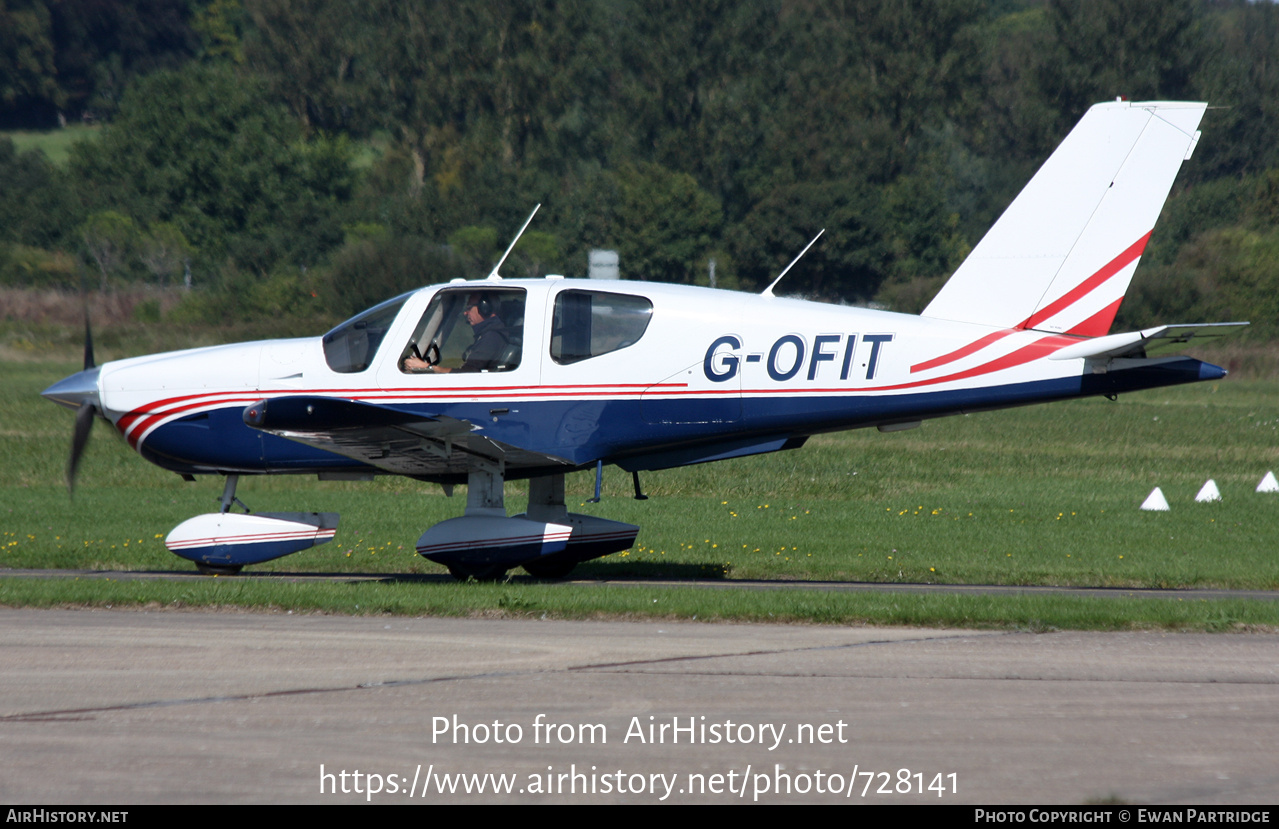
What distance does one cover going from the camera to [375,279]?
3766cm

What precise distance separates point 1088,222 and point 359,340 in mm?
6020

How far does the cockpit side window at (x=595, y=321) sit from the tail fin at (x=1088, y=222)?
2.60 m

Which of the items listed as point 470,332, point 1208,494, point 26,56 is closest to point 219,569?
point 470,332

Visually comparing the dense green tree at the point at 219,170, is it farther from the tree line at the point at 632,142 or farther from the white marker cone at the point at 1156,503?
the white marker cone at the point at 1156,503

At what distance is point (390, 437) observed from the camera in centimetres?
1036

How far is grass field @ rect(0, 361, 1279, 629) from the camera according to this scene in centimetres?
970

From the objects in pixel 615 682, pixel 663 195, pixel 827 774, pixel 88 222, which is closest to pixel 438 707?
pixel 615 682

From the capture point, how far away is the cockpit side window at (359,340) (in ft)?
36.8

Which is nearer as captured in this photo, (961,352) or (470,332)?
(961,352)

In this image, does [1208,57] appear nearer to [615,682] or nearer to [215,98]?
→ [215,98]

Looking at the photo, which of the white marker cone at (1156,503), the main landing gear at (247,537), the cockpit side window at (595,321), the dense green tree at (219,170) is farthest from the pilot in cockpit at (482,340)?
the dense green tree at (219,170)

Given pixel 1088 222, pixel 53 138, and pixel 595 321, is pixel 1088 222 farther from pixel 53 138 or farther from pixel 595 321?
pixel 53 138

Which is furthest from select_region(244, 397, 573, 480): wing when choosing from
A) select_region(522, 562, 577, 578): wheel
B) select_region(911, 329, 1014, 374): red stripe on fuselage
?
select_region(911, 329, 1014, 374): red stripe on fuselage

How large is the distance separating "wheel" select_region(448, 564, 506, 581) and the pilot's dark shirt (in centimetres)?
161
